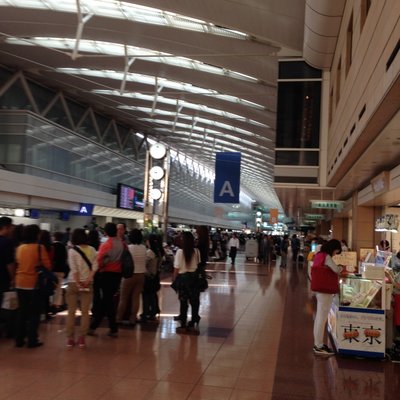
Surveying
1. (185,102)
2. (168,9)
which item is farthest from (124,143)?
(168,9)

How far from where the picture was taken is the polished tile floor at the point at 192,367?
Answer: 5094mm

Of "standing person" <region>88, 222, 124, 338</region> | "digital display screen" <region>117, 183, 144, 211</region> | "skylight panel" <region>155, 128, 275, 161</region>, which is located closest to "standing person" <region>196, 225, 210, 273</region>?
"standing person" <region>88, 222, 124, 338</region>

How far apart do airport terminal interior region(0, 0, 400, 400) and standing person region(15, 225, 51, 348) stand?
0.22 metres

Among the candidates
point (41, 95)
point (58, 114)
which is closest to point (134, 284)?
point (41, 95)

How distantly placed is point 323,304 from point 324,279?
362 mm

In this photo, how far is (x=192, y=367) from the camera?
6.01m

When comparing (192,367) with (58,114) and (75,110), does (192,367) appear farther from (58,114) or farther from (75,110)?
(75,110)

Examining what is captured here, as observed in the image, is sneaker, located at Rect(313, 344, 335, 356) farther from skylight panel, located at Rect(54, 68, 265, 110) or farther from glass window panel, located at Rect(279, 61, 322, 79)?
skylight panel, located at Rect(54, 68, 265, 110)

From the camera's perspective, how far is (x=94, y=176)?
108 feet

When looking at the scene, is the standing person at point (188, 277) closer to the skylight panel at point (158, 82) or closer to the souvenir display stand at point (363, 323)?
the souvenir display stand at point (363, 323)

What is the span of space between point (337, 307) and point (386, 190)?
530 cm

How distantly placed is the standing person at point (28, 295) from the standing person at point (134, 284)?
1.88m

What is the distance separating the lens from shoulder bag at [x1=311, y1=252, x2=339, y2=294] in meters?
7.12

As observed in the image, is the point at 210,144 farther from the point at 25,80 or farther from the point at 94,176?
the point at 25,80
